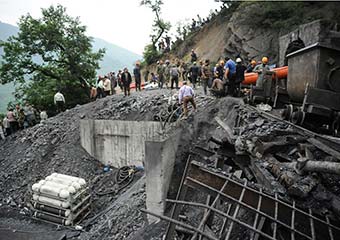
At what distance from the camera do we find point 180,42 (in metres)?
31.5

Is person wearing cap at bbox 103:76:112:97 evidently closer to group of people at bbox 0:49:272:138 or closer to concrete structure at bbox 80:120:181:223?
group of people at bbox 0:49:272:138

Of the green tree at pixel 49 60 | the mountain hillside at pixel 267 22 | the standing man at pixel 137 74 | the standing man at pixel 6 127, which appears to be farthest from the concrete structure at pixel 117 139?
the mountain hillside at pixel 267 22

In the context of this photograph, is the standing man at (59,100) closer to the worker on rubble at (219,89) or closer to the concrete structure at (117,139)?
the concrete structure at (117,139)

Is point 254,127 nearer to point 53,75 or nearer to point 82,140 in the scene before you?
point 82,140

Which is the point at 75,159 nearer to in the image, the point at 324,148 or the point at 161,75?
the point at 161,75

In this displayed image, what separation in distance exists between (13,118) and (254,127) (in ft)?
49.9

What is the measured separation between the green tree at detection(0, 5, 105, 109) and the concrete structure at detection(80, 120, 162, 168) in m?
7.06

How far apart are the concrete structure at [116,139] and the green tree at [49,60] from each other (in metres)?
7.06

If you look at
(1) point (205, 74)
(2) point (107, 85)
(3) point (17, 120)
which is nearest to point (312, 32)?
(1) point (205, 74)

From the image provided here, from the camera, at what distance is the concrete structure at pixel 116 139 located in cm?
1280

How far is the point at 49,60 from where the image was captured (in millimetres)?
19688

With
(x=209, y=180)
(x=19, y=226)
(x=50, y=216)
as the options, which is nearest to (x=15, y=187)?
(x=19, y=226)

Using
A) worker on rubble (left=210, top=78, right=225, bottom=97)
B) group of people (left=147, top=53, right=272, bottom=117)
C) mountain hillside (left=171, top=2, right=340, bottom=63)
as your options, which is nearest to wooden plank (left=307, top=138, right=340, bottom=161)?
group of people (left=147, top=53, right=272, bottom=117)

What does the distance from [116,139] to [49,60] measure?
1001 centimetres
